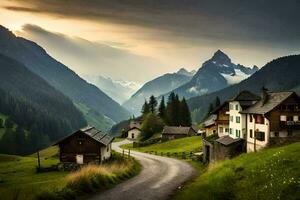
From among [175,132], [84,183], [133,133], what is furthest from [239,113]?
[133,133]

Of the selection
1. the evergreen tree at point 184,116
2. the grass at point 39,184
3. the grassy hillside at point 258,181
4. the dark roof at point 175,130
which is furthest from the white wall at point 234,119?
the evergreen tree at point 184,116

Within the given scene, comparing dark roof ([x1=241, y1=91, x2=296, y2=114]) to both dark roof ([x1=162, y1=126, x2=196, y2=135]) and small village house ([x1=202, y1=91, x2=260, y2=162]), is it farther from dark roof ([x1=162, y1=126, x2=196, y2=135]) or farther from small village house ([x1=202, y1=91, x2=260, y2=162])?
dark roof ([x1=162, y1=126, x2=196, y2=135])

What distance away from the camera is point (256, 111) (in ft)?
209

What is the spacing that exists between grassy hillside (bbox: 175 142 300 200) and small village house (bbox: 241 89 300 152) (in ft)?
62.7

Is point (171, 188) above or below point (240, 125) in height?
below

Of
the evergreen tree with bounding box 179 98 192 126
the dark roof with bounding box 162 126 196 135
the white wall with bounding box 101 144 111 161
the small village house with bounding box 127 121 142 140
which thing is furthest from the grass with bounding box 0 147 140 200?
the evergreen tree with bounding box 179 98 192 126

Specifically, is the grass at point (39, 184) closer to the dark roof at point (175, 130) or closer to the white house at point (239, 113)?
the white house at point (239, 113)

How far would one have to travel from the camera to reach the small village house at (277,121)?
59.0 meters

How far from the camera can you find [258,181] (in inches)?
1243

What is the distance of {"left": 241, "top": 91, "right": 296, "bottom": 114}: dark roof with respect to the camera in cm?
6041

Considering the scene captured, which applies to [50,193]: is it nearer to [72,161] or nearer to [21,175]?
[21,175]

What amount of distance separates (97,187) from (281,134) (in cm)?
3222

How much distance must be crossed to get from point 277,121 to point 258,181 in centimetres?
3009

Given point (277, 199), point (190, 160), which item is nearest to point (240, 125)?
point (190, 160)
